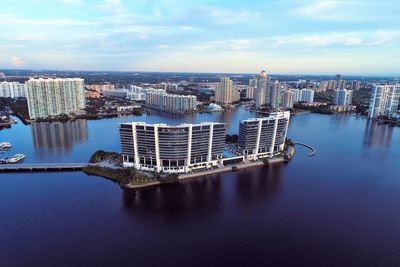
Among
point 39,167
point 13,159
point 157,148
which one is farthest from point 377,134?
point 13,159

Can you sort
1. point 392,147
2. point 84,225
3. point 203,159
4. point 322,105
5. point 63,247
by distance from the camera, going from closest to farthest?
point 63,247, point 84,225, point 203,159, point 392,147, point 322,105

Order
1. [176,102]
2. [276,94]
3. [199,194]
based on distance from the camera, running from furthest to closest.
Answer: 1. [276,94]
2. [176,102]
3. [199,194]

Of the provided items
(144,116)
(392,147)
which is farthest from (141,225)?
(144,116)

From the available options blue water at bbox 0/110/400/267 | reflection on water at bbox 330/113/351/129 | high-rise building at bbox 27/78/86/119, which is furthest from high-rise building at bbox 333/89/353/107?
high-rise building at bbox 27/78/86/119

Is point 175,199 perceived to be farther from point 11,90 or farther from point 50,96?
point 11,90

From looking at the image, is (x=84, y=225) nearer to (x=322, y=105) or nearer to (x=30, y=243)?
(x=30, y=243)

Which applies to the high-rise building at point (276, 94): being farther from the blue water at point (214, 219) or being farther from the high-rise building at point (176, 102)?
the blue water at point (214, 219)
